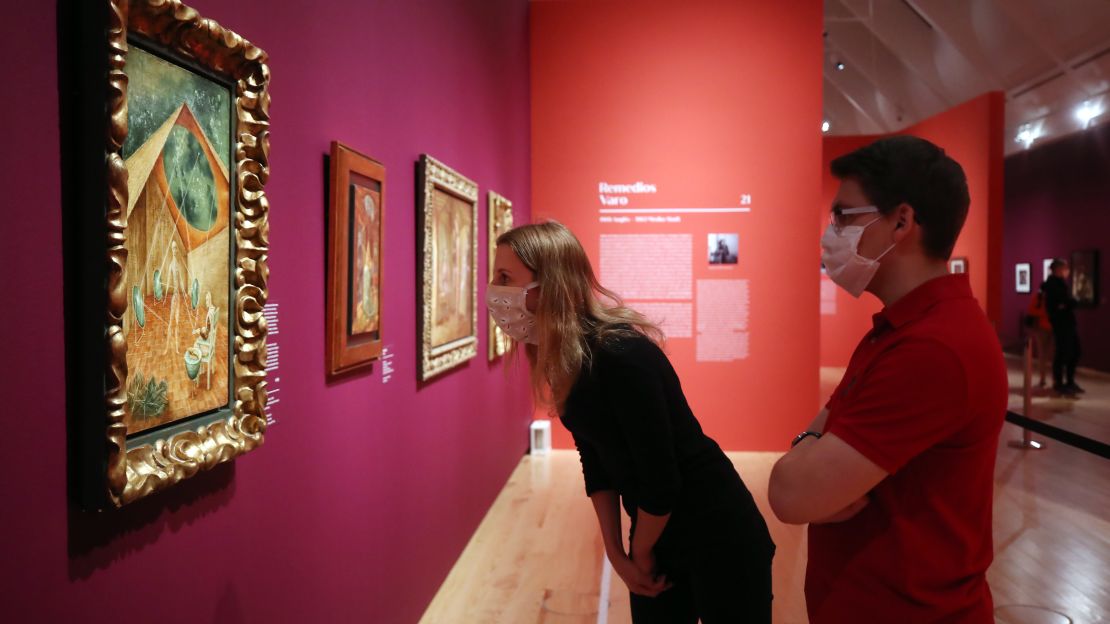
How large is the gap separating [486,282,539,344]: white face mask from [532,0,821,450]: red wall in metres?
5.78

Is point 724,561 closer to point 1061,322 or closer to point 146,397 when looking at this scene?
point 146,397

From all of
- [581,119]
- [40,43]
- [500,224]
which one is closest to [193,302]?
[40,43]

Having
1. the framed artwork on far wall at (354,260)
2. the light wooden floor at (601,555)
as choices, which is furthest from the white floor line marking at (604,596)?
the framed artwork on far wall at (354,260)

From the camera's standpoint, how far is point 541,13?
8258mm

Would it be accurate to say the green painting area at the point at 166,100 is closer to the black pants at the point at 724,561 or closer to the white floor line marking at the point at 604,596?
the black pants at the point at 724,561

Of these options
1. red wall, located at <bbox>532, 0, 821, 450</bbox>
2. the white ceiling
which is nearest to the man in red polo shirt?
red wall, located at <bbox>532, 0, 821, 450</bbox>

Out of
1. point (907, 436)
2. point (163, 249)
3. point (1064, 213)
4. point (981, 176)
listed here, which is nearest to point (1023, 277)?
point (1064, 213)

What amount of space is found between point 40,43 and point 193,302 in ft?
2.15

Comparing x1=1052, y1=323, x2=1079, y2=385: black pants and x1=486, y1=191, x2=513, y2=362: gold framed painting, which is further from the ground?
x1=486, y1=191, x2=513, y2=362: gold framed painting

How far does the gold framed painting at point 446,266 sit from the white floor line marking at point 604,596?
1586mm

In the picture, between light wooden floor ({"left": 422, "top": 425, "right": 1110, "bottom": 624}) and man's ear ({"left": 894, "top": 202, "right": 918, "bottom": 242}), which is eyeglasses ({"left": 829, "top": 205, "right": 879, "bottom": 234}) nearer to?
man's ear ({"left": 894, "top": 202, "right": 918, "bottom": 242})

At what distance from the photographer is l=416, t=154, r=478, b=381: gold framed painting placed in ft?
13.4

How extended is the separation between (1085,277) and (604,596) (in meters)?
15.5

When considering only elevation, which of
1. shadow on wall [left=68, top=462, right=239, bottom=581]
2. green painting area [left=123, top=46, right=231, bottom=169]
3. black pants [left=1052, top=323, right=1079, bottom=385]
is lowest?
black pants [left=1052, top=323, right=1079, bottom=385]
